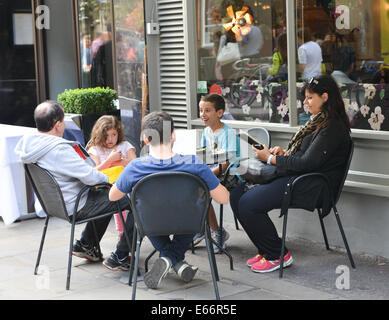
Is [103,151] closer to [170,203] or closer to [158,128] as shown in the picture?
[158,128]

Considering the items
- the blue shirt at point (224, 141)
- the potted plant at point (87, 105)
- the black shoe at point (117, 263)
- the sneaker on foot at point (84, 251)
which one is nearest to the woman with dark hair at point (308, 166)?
the blue shirt at point (224, 141)

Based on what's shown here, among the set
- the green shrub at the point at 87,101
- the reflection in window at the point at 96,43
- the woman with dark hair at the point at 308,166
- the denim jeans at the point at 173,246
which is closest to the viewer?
the denim jeans at the point at 173,246

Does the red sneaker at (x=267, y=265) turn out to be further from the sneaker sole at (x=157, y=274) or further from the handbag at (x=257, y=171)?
the sneaker sole at (x=157, y=274)

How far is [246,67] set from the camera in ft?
22.4

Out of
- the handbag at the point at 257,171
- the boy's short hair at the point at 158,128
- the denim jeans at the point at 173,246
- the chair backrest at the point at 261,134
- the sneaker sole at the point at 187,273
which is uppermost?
the boy's short hair at the point at 158,128

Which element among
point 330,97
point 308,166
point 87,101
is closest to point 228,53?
point 87,101

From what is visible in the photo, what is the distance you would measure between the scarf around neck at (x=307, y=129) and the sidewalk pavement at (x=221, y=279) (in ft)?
3.06

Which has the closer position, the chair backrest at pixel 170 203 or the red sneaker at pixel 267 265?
the chair backrest at pixel 170 203

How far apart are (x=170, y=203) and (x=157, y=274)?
2.21 ft

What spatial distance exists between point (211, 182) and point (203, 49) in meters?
3.10

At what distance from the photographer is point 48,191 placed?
16.8 feet

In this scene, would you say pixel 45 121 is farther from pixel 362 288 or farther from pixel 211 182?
pixel 362 288

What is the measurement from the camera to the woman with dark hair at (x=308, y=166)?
5.12 meters
